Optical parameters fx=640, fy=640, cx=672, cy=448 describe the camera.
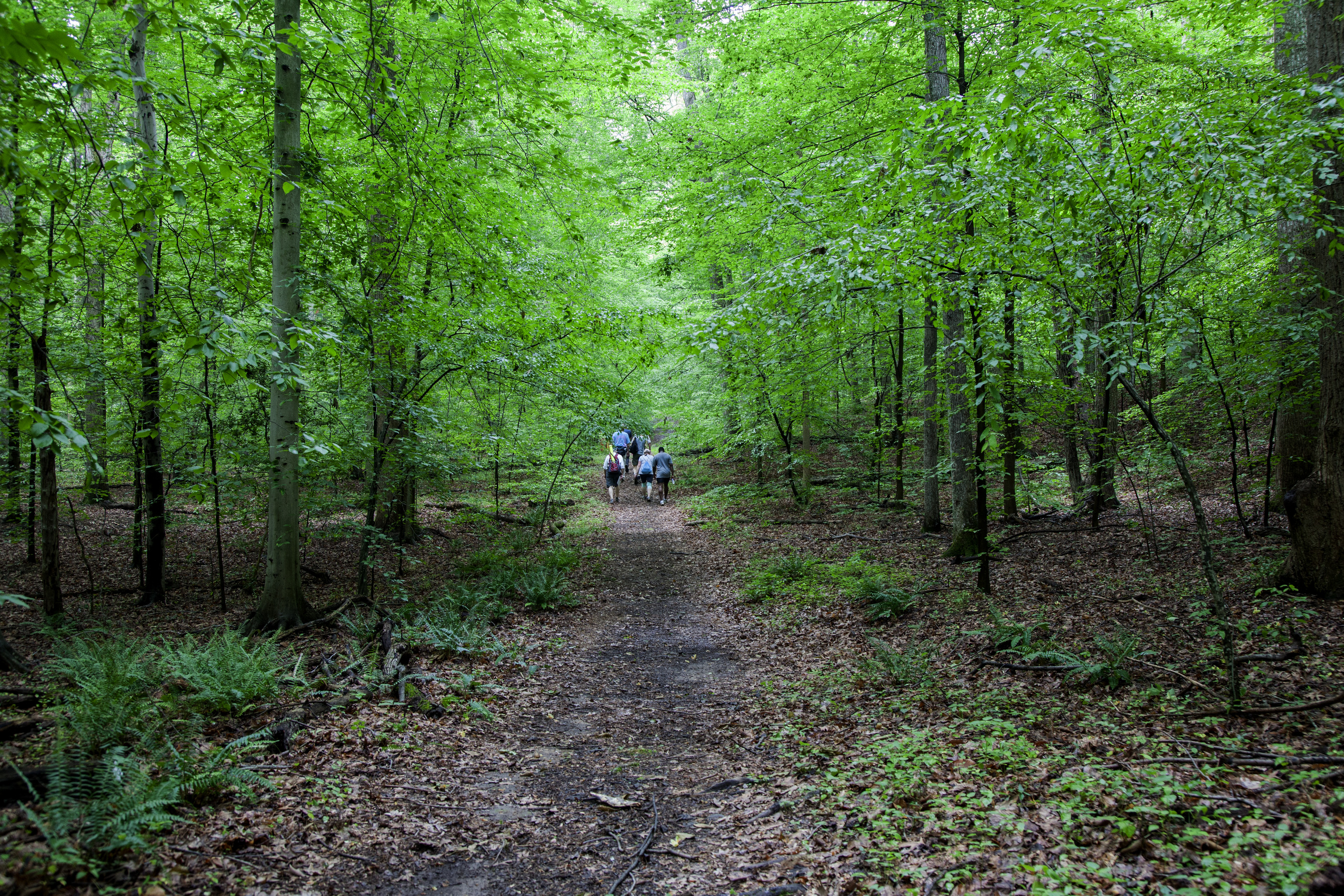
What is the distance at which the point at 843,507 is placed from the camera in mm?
14305

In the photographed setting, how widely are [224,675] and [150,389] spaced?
5275mm

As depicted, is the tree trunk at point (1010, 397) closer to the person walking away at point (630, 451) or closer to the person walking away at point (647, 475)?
the person walking away at point (647, 475)

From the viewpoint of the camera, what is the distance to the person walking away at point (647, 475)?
65.3 ft

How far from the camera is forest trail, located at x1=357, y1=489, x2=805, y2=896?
3.54 metres

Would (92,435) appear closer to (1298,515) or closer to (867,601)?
(867,601)

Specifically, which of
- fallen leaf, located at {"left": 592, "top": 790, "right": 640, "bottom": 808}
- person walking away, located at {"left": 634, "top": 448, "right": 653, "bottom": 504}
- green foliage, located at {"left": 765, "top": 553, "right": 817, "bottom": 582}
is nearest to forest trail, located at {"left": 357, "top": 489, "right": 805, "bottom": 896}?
fallen leaf, located at {"left": 592, "top": 790, "right": 640, "bottom": 808}

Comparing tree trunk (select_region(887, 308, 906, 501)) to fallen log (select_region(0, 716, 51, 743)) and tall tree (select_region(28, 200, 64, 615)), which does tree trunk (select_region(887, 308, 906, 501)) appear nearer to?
fallen log (select_region(0, 716, 51, 743))

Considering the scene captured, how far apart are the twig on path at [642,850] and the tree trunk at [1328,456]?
19.3 ft

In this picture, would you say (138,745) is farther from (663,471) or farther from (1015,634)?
(663,471)

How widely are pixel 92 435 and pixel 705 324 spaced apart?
7.48 metres

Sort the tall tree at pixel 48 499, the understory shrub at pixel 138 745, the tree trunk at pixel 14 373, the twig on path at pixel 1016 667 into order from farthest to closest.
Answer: the tall tree at pixel 48 499, the twig on path at pixel 1016 667, the tree trunk at pixel 14 373, the understory shrub at pixel 138 745

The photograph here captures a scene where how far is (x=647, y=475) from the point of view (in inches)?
784

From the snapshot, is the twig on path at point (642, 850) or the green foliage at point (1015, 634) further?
the green foliage at point (1015, 634)

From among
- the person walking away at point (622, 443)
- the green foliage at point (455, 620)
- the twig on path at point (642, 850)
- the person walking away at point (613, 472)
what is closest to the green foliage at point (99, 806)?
the twig on path at point (642, 850)
